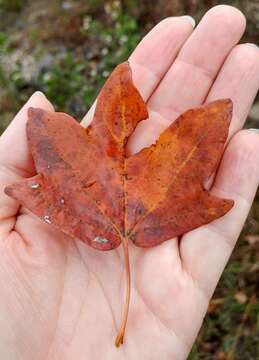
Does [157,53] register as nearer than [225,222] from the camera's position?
No

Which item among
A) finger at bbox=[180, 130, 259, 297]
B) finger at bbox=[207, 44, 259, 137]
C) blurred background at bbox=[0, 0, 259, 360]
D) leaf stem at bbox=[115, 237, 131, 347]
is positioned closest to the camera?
leaf stem at bbox=[115, 237, 131, 347]

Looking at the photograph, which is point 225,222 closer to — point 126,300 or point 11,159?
point 126,300

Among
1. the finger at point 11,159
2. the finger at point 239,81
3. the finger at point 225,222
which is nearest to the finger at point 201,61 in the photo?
the finger at point 239,81

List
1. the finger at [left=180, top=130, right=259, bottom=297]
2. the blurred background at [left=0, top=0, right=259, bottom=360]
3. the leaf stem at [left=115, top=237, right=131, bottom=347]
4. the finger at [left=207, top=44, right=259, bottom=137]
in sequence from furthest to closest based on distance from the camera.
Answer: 1. the blurred background at [left=0, top=0, right=259, bottom=360]
2. the finger at [left=207, top=44, right=259, bottom=137]
3. the finger at [left=180, top=130, right=259, bottom=297]
4. the leaf stem at [left=115, top=237, right=131, bottom=347]

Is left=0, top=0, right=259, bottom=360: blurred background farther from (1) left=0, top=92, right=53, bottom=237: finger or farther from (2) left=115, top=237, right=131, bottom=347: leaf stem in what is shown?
(1) left=0, top=92, right=53, bottom=237: finger

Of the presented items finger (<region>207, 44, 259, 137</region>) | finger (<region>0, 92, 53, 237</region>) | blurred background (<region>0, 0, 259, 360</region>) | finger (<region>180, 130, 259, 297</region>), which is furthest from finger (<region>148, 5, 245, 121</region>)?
blurred background (<region>0, 0, 259, 360</region>)

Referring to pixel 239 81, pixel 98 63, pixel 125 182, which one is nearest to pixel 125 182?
pixel 125 182

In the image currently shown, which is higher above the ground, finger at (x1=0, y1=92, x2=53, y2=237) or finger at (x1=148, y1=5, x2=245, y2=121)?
finger at (x1=148, y1=5, x2=245, y2=121)
